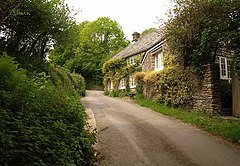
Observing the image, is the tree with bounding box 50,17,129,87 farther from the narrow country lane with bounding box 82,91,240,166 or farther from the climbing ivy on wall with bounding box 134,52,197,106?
the narrow country lane with bounding box 82,91,240,166

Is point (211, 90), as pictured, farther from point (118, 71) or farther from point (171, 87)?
point (118, 71)

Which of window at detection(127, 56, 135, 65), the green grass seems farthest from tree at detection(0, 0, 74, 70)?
window at detection(127, 56, 135, 65)

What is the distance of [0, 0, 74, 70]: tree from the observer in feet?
45.0

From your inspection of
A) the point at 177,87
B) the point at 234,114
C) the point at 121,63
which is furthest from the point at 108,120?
the point at 121,63

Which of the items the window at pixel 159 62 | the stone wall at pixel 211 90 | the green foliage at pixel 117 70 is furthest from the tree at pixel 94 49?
the stone wall at pixel 211 90

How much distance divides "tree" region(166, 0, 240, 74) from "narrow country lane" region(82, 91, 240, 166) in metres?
4.60

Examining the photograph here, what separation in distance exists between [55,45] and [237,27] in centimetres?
1176

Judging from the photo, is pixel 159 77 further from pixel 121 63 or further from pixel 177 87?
pixel 121 63

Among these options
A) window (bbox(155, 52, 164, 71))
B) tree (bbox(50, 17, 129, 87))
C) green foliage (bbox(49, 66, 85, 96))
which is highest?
tree (bbox(50, 17, 129, 87))

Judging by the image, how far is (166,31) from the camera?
17188mm

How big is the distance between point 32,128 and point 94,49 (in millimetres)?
50524

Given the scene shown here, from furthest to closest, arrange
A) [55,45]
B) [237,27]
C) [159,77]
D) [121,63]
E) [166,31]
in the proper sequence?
[121,63] → [159,77] → [55,45] → [166,31] → [237,27]

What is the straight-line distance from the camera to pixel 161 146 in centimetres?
900

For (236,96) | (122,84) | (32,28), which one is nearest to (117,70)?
(122,84)
